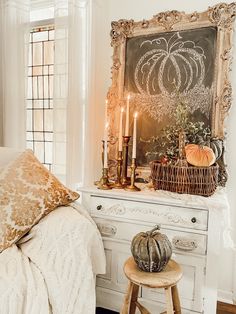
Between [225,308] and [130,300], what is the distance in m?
0.85

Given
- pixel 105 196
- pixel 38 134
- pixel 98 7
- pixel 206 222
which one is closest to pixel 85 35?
pixel 98 7

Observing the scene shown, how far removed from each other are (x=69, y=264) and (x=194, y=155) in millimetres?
853

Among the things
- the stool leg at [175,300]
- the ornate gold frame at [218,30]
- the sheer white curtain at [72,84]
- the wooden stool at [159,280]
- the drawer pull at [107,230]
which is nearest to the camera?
the wooden stool at [159,280]

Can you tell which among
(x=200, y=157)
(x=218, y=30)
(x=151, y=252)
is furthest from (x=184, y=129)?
(x=151, y=252)

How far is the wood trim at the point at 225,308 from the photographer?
6.43 feet

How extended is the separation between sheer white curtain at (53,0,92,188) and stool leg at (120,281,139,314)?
96 centimetres

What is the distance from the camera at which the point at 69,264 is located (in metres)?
1.38

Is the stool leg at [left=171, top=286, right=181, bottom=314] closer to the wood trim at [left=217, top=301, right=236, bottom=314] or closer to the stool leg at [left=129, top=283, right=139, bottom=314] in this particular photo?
the stool leg at [left=129, top=283, right=139, bottom=314]

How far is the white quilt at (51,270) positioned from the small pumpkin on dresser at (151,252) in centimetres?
24

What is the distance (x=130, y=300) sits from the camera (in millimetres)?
1529

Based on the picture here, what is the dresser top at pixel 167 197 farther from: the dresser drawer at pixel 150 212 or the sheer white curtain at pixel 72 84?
the sheer white curtain at pixel 72 84

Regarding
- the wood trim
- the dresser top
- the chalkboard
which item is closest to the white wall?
the wood trim

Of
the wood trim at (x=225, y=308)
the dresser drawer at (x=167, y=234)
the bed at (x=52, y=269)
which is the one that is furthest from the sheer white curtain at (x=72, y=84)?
the wood trim at (x=225, y=308)

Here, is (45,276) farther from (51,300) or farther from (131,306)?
(131,306)
